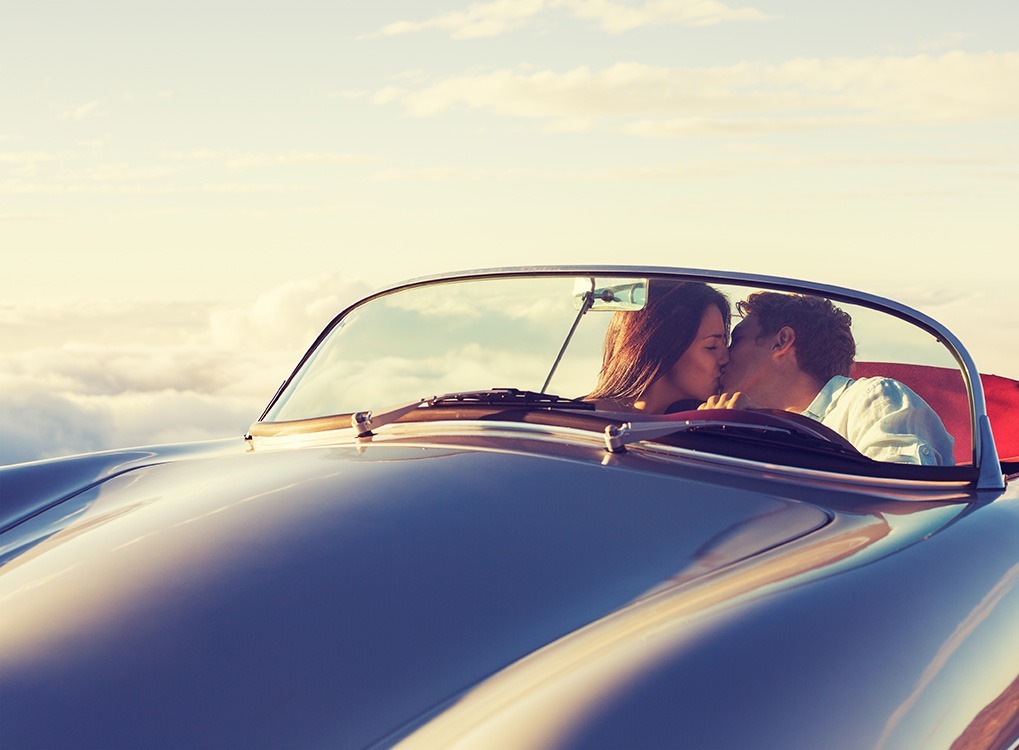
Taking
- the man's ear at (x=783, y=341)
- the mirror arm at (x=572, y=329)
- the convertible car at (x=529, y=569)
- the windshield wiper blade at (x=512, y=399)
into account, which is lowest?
the convertible car at (x=529, y=569)

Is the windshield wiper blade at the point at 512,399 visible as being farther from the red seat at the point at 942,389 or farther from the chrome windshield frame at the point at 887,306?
the red seat at the point at 942,389

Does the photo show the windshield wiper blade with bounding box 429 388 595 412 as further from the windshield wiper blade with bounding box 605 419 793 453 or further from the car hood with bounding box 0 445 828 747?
the car hood with bounding box 0 445 828 747

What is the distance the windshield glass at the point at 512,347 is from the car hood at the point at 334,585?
49 centimetres

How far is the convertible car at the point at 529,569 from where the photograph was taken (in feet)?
6.23

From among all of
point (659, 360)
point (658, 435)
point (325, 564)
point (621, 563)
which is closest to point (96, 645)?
point (325, 564)

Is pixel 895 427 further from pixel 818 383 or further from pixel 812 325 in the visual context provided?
pixel 812 325

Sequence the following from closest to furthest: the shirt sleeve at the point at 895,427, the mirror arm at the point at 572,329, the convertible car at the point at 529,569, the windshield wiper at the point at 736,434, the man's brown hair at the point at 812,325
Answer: the convertible car at the point at 529,569, the windshield wiper at the point at 736,434, the shirt sleeve at the point at 895,427, the man's brown hair at the point at 812,325, the mirror arm at the point at 572,329

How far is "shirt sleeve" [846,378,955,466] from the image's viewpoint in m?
3.11

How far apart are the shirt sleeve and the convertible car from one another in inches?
2.5

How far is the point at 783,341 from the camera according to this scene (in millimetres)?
3221

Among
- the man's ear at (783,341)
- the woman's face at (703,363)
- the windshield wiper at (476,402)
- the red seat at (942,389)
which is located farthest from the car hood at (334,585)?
the red seat at (942,389)

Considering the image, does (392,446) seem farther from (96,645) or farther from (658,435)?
(96,645)

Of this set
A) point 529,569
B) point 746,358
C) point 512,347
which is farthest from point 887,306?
point 529,569

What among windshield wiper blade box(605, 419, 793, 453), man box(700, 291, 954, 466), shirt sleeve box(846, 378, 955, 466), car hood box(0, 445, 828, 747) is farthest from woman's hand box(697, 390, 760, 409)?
car hood box(0, 445, 828, 747)
